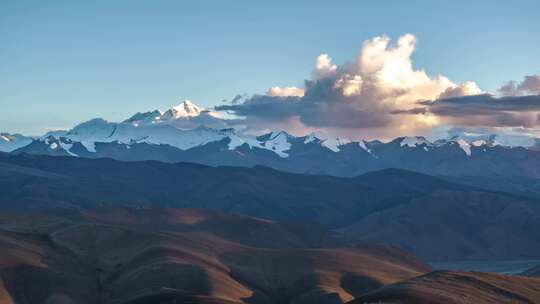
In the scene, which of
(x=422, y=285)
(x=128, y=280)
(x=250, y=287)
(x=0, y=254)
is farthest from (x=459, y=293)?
(x=0, y=254)

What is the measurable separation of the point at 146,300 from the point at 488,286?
221 feet

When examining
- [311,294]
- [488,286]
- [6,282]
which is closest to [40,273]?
[6,282]

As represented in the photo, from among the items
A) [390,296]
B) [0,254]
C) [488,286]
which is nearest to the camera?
[390,296]

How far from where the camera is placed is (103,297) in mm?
182000

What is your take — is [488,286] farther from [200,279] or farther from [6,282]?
[6,282]

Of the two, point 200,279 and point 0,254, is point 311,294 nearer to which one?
point 200,279

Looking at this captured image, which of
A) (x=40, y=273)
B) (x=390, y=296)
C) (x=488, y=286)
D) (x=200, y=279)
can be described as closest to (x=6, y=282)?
(x=40, y=273)

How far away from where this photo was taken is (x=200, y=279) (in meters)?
185

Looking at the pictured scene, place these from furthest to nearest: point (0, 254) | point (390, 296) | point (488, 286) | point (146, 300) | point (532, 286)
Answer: point (0, 254) < point (532, 286) < point (488, 286) < point (146, 300) < point (390, 296)

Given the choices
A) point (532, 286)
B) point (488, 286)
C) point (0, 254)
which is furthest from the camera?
point (0, 254)

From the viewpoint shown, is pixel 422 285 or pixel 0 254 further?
pixel 0 254

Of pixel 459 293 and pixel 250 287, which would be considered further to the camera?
pixel 250 287

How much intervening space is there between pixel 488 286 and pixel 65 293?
88.6 metres

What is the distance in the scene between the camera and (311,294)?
188m
